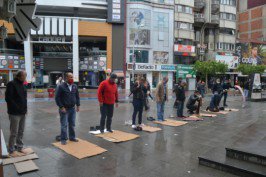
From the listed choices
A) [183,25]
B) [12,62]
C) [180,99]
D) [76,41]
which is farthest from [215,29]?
[180,99]

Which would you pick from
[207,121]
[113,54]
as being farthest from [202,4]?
[207,121]

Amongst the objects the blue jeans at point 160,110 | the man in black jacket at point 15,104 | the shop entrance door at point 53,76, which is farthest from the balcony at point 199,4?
the man in black jacket at point 15,104

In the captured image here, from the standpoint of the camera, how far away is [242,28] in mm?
64125

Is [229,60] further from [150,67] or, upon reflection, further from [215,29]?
[150,67]

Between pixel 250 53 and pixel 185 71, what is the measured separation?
15.2 meters

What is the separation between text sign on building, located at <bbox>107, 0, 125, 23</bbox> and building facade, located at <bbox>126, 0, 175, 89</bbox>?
4.15 ft

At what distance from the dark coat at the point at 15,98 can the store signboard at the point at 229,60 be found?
4201cm

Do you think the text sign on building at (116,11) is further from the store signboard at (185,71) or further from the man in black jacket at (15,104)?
the man in black jacket at (15,104)

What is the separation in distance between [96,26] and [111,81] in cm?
3080

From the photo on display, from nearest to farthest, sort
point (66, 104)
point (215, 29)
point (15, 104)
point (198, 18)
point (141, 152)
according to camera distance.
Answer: point (15, 104) → point (141, 152) → point (66, 104) → point (198, 18) → point (215, 29)

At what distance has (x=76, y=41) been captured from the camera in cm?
3550

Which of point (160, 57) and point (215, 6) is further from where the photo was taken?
point (215, 6)

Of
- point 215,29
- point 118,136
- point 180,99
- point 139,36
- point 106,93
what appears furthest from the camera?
point 215,29

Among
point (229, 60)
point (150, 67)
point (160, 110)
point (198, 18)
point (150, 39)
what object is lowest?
point (160, 110)
